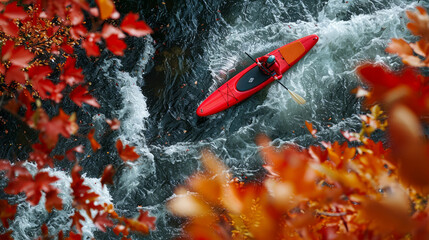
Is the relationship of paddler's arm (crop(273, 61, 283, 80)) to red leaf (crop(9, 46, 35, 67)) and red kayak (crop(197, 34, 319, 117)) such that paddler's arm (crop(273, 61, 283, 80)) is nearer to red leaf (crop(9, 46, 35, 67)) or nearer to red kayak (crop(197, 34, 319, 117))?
red kayak (crop(197, 34, 319, 117))

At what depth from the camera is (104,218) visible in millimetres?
2133

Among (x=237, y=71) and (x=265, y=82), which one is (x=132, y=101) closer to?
(x=237, y=71)

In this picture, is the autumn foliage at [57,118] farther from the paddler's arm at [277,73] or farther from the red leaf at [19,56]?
the paddler's arm at [277,73]

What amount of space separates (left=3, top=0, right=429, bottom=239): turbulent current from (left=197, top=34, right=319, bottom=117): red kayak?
0.23m

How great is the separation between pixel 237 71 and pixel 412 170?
5.97 meters

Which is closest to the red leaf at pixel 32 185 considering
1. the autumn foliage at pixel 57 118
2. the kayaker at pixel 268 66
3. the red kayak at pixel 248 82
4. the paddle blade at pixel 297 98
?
the autumn foliage at pixel 57 118

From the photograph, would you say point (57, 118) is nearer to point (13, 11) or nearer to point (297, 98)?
point (13, 11)

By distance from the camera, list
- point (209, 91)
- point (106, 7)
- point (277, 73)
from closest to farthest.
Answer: point (106, 7)
point (277, 73)
point (209, 91)

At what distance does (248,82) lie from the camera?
6324 millimetres

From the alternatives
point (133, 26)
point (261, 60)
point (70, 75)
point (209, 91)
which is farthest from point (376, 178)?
point (209, 91)

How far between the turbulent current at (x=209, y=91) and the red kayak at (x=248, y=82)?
9.1 inches

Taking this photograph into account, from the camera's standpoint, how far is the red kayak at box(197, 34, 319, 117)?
249 inches

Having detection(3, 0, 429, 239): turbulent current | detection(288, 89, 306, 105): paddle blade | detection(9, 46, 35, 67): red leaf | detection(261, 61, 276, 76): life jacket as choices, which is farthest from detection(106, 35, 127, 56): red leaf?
detection(288, 89, 306, 105): paddle blade

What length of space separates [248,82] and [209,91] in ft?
3.12
